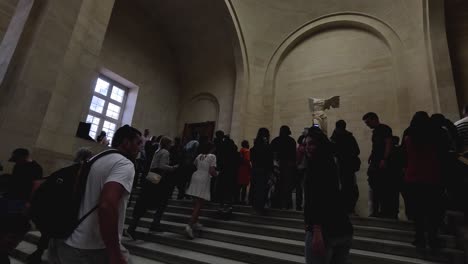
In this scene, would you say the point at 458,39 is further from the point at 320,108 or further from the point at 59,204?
the point at 59,204

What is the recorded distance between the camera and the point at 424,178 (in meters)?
3.07

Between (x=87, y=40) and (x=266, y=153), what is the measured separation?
4865 millimetres

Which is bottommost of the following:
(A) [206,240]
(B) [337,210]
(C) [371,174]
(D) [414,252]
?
(A) [206,240]

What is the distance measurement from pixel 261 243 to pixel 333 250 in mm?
2161

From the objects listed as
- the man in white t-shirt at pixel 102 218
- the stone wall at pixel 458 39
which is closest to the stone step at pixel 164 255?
the man in white t-shirt at pixel 102 218

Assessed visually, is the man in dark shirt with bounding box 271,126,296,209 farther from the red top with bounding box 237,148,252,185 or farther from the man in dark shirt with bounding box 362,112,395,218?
the man in dark shirt with bounding box 362,112,395,218

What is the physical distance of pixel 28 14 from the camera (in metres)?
5.29

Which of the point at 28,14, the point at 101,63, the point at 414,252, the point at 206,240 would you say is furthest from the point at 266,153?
the point at 101,63

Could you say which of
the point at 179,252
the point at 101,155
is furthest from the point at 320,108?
the point at 101,155

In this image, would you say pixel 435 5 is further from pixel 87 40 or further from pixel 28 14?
pixel 28 14

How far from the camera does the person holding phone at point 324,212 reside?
→ 183 cm

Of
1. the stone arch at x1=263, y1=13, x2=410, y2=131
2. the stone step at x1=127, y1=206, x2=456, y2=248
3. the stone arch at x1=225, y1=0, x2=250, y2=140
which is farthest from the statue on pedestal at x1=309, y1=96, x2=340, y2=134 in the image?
the stone arch at x1=225, y1=0, x2=250, y2=140

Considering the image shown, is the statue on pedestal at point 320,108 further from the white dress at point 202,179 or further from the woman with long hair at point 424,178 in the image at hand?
the woman with long hair at point 424,178

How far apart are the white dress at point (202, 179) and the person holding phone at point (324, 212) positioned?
262 centimetres
